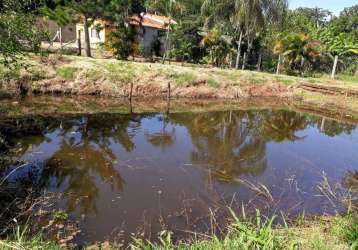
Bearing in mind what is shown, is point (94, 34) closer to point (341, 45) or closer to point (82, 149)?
point (341, 45)

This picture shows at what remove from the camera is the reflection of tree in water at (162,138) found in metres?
13.0

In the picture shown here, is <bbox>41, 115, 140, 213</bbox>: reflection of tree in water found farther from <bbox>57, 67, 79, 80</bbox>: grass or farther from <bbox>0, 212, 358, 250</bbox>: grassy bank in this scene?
<bbox>57, 67, 79, 80</bbox>: grass

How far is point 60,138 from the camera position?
40.6ft

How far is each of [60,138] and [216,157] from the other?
16.8 feet

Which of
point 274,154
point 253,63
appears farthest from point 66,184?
point 253,63

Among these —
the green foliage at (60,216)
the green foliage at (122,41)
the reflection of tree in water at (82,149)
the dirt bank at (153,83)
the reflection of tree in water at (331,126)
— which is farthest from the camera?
the green foliage at (122,41)

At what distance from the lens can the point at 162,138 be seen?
45.0 ft

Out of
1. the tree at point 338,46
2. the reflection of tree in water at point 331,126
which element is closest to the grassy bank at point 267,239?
the reflection of tree in water at point 331,126

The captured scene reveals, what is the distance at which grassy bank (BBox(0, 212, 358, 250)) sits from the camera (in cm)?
446

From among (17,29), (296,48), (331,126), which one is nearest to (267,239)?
(17,29)

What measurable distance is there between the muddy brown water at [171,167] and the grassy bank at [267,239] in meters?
1.09

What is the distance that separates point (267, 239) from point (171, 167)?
624 centimetres

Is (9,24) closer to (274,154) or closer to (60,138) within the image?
(60,138)

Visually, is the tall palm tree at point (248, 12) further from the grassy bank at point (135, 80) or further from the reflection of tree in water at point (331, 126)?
the reflection of tree in water at point (331, 126)
